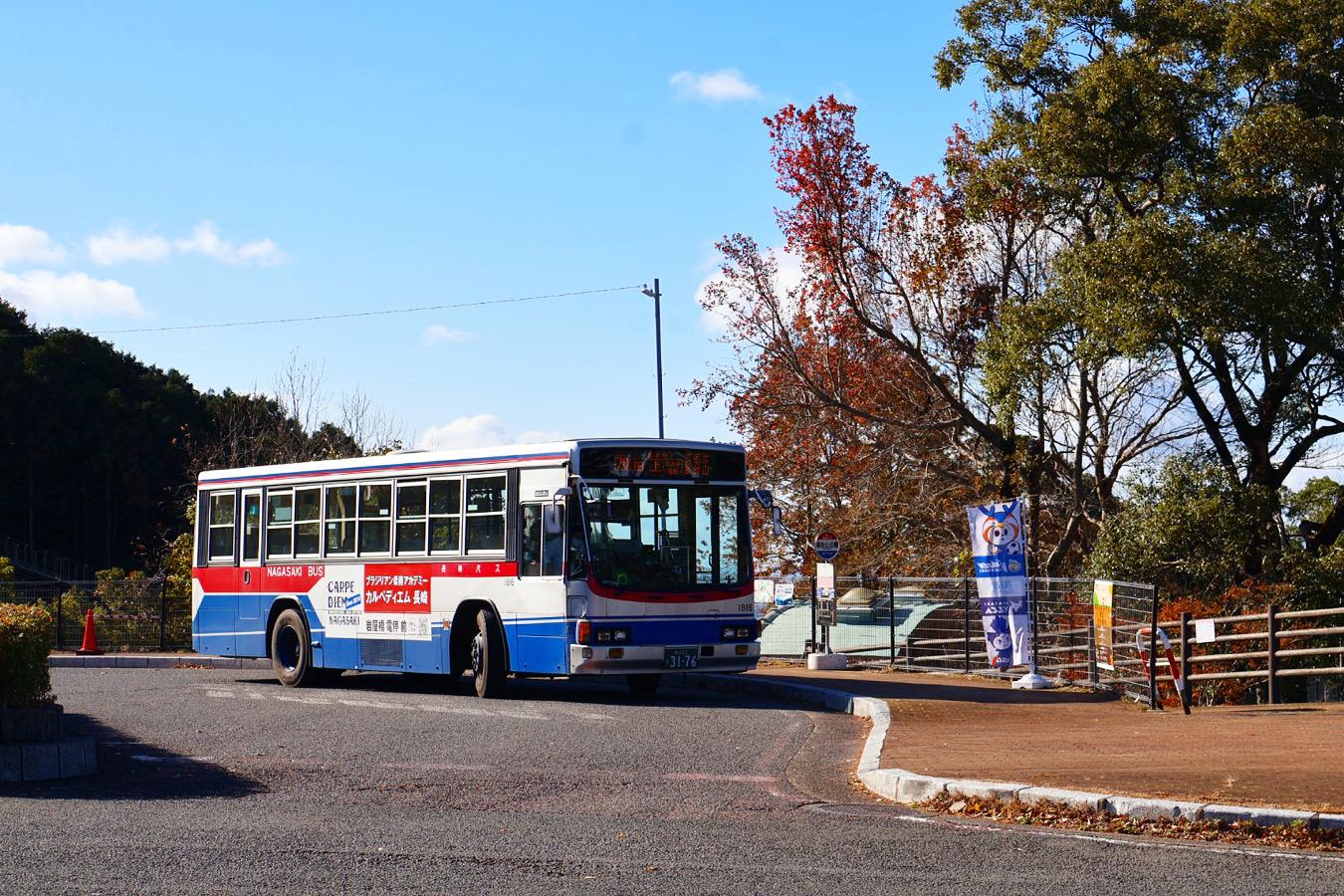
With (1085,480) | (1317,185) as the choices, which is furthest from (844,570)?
(1317,185)

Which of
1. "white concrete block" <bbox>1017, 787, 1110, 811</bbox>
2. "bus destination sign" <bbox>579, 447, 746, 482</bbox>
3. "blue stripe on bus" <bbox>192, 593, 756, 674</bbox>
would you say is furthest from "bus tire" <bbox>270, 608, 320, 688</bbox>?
"white concrete block" <bbox>1017, 787, 1110, 811</bbox>

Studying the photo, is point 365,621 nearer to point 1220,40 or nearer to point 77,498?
point 1220,40

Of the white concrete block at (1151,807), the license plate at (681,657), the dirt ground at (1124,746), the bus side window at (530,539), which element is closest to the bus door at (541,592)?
the bus side window at (530,539)

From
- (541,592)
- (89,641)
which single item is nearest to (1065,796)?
(541,592)

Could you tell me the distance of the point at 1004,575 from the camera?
69.1ft

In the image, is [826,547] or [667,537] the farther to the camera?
[826,547]

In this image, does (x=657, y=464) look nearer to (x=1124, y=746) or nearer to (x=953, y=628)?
(x=1124, y=746)

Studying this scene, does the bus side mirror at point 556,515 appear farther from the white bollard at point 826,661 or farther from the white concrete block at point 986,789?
the white concrete block at point 986,789

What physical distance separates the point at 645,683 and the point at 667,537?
2267 mm

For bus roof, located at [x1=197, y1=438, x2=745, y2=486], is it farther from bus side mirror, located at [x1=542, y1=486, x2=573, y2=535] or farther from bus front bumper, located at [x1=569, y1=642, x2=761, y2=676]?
bus front bumper, located at [x1=569, y1=642, x2=761, y2=676]

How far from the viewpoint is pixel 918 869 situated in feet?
26.2

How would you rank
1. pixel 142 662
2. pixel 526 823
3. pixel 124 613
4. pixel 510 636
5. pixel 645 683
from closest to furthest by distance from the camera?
pixel 526 823 → pixel 510 636 → pixel 645 683 → pixel 142 662 → pixel 124 613

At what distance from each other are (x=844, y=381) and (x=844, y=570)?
4.15 metres

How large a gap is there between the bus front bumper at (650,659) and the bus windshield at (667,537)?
2.38ft
